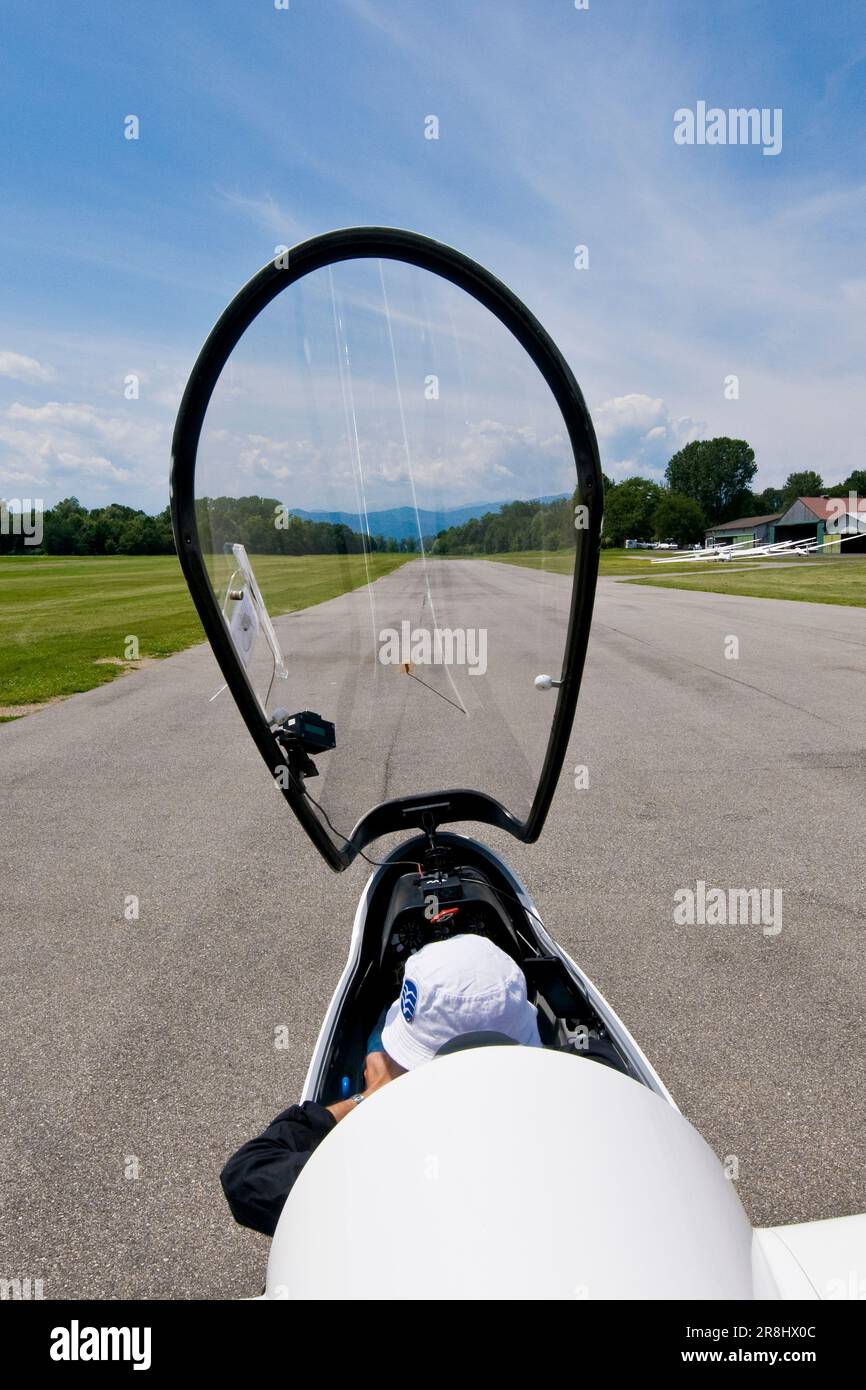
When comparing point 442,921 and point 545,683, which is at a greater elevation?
point 545,683

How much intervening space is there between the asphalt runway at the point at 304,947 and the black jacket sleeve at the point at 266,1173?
67 centimetres

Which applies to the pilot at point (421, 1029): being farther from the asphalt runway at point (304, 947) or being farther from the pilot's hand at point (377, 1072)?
the asphalt runway at point (304, 947)

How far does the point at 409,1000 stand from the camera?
1924 millimetres

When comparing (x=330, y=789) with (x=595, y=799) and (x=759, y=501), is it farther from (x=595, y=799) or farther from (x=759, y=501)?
(x=759, y=501)

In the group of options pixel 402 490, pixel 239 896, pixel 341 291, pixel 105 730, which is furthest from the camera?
pixel 105 730

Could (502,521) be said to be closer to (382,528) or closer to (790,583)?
(382,528)

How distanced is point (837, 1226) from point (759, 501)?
135m

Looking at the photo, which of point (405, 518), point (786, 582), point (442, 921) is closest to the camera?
point (405, 518)

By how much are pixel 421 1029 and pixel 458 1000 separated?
0.13m

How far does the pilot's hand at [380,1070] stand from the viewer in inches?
80.4

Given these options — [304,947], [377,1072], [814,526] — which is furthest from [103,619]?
[814,526]

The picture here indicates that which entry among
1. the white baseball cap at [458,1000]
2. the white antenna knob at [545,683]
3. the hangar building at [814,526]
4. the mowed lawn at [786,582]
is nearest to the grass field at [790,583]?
the mowed lawn at [786,582]

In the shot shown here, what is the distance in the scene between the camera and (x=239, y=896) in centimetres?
455

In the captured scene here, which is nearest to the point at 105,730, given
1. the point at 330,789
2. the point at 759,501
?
the point at 330,789
